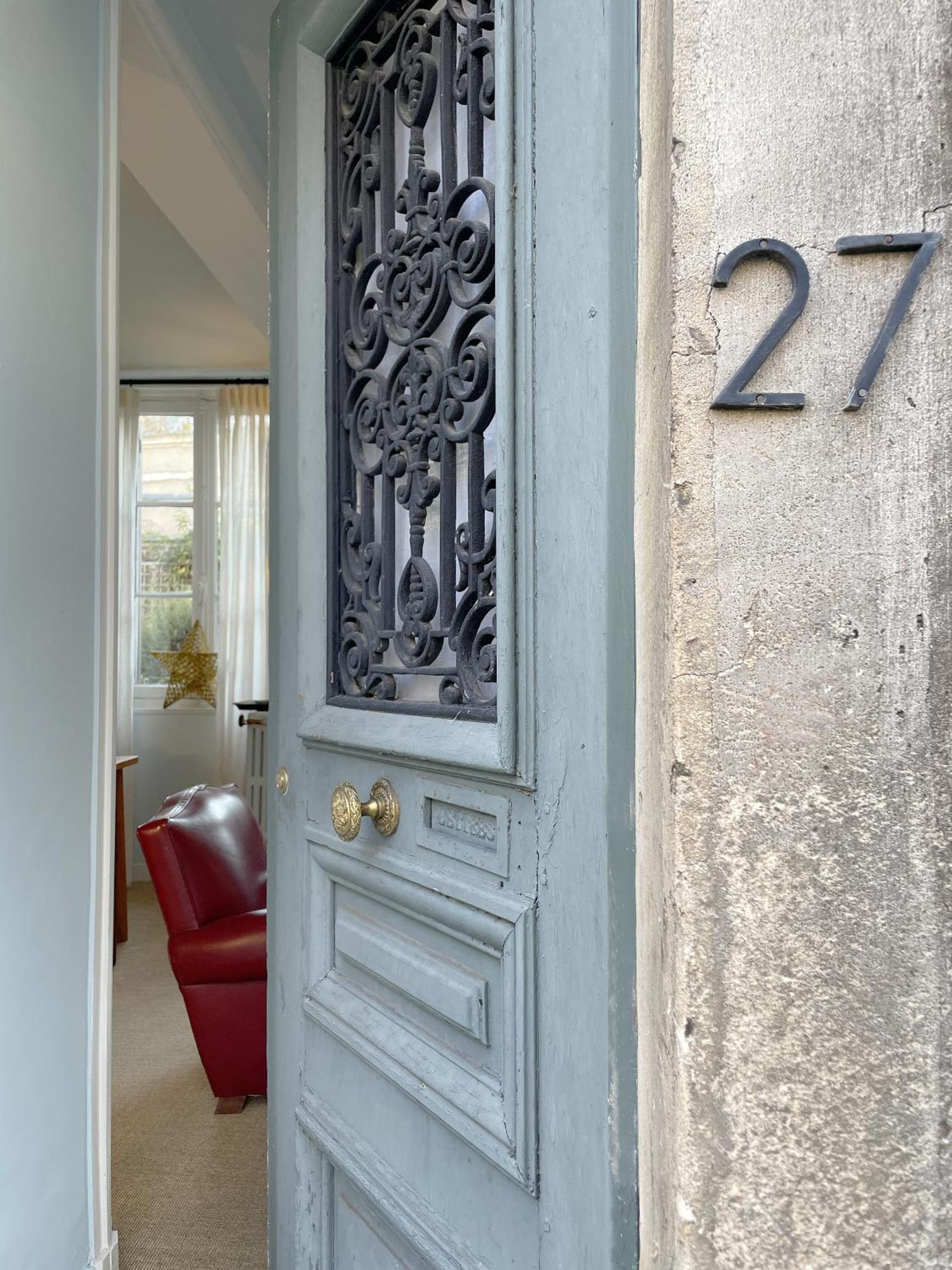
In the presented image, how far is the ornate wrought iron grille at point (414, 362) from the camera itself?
988 millimetres

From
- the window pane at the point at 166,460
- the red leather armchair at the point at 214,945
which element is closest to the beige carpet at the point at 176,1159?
the red leather armchair at the point at 214,945

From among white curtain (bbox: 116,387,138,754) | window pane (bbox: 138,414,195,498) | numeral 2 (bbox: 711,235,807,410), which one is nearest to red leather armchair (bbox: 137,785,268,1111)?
numeral 2 (bbox: 711,235,807,410)

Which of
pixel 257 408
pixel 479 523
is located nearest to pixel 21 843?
pixel 479 523

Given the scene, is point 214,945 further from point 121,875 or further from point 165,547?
point 165,547

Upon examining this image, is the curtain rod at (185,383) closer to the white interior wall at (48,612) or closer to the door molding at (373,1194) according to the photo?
the white interior wall at (48,612)

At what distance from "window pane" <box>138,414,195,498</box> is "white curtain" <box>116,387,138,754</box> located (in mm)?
72

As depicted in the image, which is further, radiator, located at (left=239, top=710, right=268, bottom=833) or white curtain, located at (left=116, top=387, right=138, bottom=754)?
white curtain, located at (left=116, top=387, right=138, bottom=754)

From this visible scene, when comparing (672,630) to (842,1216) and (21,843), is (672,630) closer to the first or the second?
(842,1216)

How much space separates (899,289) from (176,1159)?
2.51m

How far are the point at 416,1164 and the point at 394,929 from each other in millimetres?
250

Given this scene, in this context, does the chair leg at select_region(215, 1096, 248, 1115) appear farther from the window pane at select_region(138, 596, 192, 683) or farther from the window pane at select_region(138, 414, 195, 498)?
the window pane at select_region(138, 414, 195, 498)

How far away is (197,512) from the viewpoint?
5.97 metres

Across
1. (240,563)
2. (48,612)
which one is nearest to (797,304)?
(48,612)

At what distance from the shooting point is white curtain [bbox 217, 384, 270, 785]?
5.83 metres
